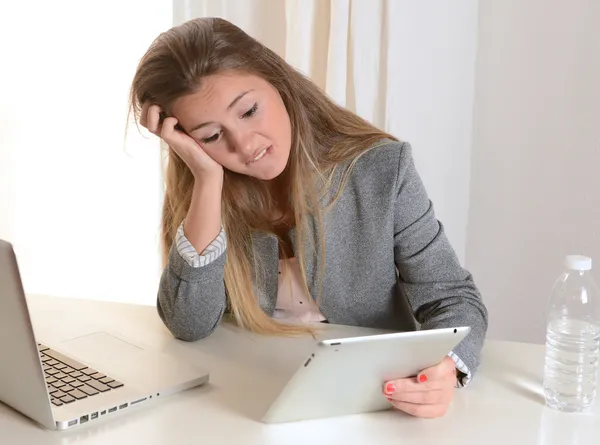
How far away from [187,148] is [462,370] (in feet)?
2.12

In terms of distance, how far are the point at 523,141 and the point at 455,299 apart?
1108 millimetres

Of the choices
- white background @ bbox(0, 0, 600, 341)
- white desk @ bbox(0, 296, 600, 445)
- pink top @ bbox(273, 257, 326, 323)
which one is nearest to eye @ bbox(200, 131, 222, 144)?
pink top @ bbox(273, 257, 326, 323)

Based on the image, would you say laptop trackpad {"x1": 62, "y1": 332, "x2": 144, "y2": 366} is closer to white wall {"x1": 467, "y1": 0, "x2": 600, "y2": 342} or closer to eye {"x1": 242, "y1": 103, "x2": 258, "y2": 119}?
eye {"x1": 242, "y1": 103, "x2": 258, "y2": 119}

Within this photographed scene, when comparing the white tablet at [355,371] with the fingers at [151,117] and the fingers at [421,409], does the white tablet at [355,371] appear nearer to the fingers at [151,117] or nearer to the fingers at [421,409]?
the fingers at [421,409]

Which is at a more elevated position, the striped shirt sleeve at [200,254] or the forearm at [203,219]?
the forearm at [203,219]

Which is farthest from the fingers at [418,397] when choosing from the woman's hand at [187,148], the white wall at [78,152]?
the white wall at [78,152]

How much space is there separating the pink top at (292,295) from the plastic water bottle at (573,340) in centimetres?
52

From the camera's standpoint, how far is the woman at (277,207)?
1.41 metres

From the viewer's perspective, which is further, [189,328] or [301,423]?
[189,328]

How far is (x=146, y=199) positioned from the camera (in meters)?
2.99

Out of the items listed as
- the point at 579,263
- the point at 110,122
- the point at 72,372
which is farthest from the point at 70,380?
the point at 110,122

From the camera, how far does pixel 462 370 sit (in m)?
1.15

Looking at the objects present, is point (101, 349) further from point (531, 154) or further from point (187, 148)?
point (531, 154)

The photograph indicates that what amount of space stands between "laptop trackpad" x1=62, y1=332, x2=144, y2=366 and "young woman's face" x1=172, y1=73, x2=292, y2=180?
15.1 inches
